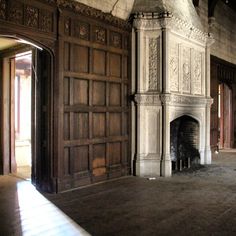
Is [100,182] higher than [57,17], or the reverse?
[57,17]

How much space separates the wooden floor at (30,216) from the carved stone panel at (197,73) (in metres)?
3.99

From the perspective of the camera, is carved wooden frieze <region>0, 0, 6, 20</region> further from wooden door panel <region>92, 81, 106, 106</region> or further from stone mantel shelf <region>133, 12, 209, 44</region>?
stone mantel shelf <region>133, 12, 209, 44</region>

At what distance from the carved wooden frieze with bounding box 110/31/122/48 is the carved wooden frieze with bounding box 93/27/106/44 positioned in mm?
209

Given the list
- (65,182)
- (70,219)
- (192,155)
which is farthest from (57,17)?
(192,155)

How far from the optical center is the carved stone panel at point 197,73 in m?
6.79

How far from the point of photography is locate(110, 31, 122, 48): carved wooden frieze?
5445 mm

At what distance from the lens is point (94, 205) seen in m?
3.86

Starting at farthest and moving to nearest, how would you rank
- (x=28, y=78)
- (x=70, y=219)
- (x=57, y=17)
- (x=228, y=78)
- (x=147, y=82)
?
(x=228, y=78) < (x=28, y=78) < (x=147, y=82) < (x=57, y=17) < (x=70, y=219)

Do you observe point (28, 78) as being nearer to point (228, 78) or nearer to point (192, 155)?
point (192, 155)

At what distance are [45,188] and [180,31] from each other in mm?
3773

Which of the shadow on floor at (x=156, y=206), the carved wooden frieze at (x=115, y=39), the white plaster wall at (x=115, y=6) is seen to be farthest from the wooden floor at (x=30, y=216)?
the white plaster wall at (x=115, y=6)

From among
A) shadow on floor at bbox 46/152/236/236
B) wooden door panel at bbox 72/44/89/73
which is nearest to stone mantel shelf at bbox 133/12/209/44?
wooden door panel at bbox 72/44/89/73

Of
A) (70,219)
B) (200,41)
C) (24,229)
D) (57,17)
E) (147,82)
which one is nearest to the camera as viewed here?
(24,229)

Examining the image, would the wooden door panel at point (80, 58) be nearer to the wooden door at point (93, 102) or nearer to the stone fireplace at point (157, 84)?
A: the wooden door at point (93, 102)
